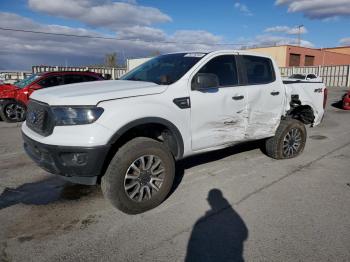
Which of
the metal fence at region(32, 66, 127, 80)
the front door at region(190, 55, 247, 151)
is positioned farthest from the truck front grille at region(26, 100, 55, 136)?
the metal fence at region(32, 66, 127, 80)

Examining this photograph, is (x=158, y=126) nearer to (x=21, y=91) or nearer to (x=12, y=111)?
(x=21, y=91)

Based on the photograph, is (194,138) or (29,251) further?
(194,138)

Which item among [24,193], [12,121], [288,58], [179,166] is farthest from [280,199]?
[288,58]

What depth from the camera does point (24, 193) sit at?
418 centimetres

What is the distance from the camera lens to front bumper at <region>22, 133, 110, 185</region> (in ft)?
10.3

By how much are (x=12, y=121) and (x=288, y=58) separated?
36.2m

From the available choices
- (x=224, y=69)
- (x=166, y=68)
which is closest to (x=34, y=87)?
(x=166, y=68)

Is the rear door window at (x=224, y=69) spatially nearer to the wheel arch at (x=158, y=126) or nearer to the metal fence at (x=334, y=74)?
the wheel arch at (x=158, y=126)

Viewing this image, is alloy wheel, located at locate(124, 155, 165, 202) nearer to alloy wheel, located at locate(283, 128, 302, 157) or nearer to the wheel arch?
the wheel arch

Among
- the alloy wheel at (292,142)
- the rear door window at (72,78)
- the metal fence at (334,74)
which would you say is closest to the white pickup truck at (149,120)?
the alloy wheel at (292,142)

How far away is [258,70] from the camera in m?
5.13

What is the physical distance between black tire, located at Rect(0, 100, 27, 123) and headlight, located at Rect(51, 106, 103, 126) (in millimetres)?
8193

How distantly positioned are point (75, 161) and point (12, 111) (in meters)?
8.44

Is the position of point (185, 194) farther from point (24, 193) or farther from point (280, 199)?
point (24, 193)
